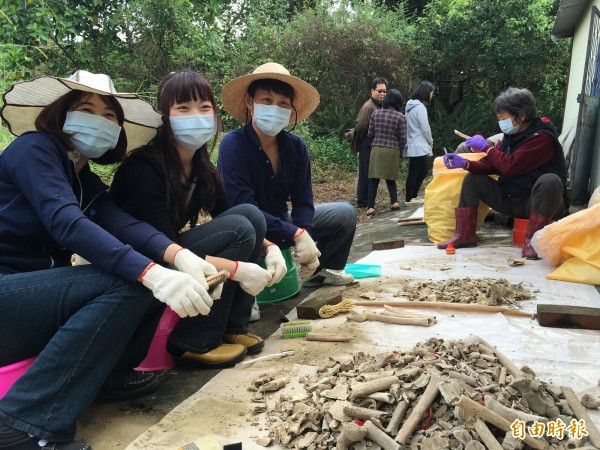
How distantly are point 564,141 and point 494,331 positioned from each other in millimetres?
6423

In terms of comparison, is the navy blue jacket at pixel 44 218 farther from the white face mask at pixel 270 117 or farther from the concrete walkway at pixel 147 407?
the white face mask at pixel 270 117

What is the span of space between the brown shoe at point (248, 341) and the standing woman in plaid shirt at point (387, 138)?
15.3 feet

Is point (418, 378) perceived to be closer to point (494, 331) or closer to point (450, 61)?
point (494, 331)

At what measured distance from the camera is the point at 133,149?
233 centimetres

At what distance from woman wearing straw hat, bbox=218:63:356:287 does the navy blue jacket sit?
1.18 metres

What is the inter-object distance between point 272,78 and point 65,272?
168 cm

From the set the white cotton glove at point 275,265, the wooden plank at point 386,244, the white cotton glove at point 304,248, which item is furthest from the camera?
the wooden plank at point 386,244

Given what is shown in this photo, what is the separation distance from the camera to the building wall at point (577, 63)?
337 inches

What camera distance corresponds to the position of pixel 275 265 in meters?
2.50

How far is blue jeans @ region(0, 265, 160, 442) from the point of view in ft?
5.16

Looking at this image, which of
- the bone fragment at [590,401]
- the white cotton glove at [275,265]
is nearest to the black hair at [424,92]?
the white cotton glove at [275,265]

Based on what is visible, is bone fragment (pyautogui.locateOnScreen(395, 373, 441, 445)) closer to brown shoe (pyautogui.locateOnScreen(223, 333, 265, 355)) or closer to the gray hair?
brown shoe (pyautogui.locateOnScreen(223, 333, 265, 355))

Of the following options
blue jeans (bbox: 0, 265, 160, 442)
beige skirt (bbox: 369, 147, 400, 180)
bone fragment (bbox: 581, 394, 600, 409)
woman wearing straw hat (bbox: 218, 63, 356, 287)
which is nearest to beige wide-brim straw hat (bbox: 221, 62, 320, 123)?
woman wearing straw hat (bbox: 218, 63, 356, 287)

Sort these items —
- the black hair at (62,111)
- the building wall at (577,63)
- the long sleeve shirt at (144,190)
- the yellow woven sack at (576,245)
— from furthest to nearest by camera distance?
the building wall at (577,63) → the yellow woven sack at (576,245) → the long sleeve shirt at (144,190) → the black hair at (62,111)
